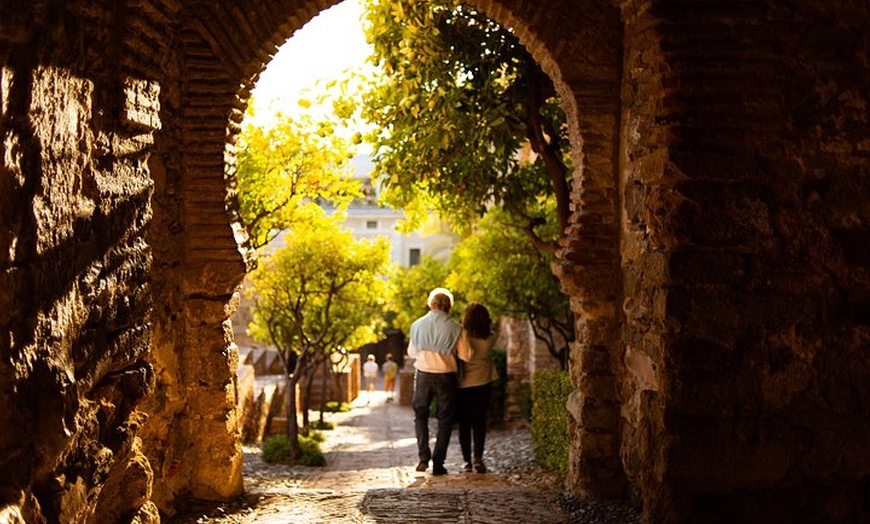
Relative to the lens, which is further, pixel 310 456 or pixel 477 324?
pixel 310 456

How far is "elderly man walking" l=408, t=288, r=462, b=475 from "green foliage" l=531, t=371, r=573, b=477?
924 mm

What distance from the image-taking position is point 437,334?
22.9 ft


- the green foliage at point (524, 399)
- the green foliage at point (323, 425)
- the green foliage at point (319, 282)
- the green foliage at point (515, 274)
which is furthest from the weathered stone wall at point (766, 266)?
the green foliage at point (323, 425)

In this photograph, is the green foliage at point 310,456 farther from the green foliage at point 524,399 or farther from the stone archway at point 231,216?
the stone archway at point 231,216

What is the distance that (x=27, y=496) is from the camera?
233 centimetres

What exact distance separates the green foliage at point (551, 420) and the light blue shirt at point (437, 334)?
100 cm

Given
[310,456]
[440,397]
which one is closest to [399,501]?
[440,397]

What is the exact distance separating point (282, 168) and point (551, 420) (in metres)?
3.44

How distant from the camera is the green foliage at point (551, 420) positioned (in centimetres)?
740

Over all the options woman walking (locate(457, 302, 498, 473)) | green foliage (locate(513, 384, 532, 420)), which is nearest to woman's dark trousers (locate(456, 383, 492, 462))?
woman walking (locate(457, 302, 498, 473))

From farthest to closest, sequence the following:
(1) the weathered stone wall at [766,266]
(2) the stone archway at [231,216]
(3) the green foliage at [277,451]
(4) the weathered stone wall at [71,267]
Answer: (3) the green foliage at [277,451], (2) the stone archway at [231,216], (1) the weathered stone wall at [766,266], (4) the weathered stone wall at [71,267]

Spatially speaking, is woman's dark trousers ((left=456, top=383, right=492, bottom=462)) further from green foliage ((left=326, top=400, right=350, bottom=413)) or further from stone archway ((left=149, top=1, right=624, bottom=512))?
green foliage ((left=326, top=400, right=350, bottom=413))

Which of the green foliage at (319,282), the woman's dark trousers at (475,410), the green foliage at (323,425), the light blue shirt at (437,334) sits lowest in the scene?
the green foliage at (323,425)

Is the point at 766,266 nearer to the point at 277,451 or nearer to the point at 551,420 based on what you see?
the point at 551,420
